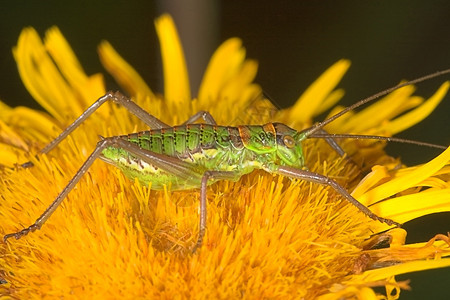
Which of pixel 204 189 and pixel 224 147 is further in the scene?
pixel 224 147

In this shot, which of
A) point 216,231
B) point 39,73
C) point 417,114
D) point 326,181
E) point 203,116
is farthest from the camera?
point 39,73

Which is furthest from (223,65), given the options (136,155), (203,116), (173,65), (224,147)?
(136,155)

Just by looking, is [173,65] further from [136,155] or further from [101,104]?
[136,155]

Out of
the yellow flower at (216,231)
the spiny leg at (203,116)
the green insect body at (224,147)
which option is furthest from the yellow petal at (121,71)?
the green insect body at (224,147)

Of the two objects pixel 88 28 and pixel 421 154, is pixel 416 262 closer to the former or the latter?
pixel 421 154

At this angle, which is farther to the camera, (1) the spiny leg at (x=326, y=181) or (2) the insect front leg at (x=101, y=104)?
(2) the insect front leg at (x=101, y=104)

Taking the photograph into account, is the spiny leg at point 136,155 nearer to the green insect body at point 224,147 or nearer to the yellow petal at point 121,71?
the green insect body at point 224,147

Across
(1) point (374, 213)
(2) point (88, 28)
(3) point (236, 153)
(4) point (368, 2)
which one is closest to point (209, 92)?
(2) point (88, 28)
